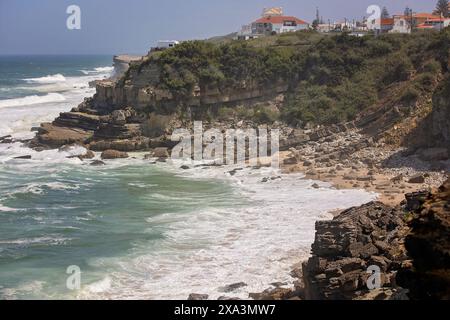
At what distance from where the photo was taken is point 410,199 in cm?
1694

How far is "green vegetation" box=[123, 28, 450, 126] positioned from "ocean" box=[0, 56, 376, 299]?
29.9 feet

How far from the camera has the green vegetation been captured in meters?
37.8

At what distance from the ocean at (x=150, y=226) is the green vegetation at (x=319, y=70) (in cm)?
912

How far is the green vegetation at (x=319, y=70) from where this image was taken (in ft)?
124

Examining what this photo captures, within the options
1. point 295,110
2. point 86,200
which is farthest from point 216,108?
point 86,200

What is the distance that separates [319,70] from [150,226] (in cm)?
2597

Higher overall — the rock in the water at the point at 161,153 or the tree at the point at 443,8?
the tree at the point at 443,8

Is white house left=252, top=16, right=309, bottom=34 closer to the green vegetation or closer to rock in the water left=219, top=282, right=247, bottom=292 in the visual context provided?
the green vegetation

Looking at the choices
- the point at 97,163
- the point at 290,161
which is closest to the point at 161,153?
the point at 97,163

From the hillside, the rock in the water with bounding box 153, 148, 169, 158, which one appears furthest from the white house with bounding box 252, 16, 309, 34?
the rock in the water with bounding box 153, 148, 169, 158

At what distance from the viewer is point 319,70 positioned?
44188 millimetres

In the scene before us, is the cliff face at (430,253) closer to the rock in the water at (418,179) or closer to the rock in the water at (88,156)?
the rock in the water at (418,179)

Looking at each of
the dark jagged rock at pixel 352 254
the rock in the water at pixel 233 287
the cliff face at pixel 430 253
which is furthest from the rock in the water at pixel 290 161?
the cliff face at pixel 430 253

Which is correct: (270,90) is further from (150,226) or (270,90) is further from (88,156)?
(150,226)
